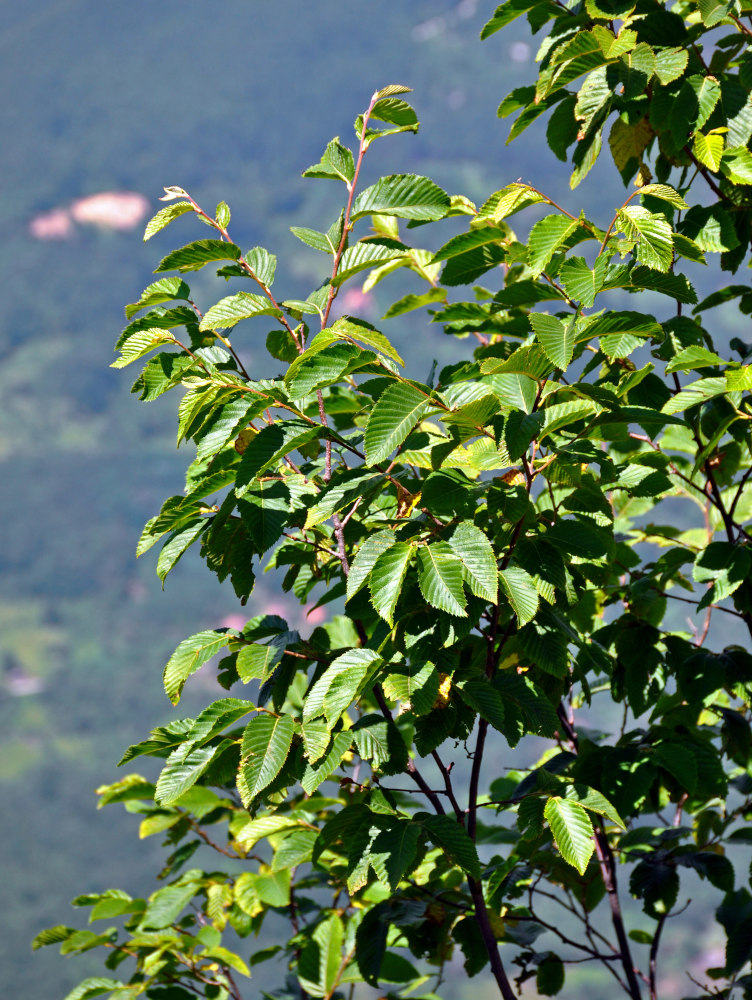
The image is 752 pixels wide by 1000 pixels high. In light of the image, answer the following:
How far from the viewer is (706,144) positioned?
98 centimetres

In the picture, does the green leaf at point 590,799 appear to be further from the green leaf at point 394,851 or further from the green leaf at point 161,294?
the green leaf at point 161,294

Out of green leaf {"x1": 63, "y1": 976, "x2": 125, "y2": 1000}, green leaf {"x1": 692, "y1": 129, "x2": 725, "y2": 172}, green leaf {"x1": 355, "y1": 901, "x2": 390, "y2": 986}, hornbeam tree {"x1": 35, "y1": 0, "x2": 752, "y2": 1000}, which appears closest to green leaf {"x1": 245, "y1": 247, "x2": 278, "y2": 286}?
hornbeam tree {"x1": 35, "y1": 0, "x2": 752, "y2": 1000}

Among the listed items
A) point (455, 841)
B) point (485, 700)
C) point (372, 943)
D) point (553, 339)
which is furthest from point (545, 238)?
point (372, 943)

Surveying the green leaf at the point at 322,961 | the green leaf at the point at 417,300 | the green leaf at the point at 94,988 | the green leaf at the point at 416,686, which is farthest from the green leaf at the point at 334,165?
the green leaf at the point at 94,988

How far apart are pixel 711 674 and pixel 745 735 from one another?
0.40 feet

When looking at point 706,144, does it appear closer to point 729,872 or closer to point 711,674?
point 711,674

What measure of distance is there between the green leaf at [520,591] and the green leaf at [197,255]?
0.36m

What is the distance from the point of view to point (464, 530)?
0.68 m

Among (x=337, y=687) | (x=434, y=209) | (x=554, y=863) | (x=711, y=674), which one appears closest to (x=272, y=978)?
(x=554, y=863)

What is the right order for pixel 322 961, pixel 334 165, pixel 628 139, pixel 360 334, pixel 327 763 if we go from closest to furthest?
pixel 360 334, pixel 327 763, pixel 334 165, pixel 628 139, pixel 322 961

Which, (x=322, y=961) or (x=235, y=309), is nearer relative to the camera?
(x=235, y=309)

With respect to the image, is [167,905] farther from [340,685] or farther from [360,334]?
[360,334]

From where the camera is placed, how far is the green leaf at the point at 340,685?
645 millimetres

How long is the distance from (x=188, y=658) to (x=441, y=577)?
0.28 meters
